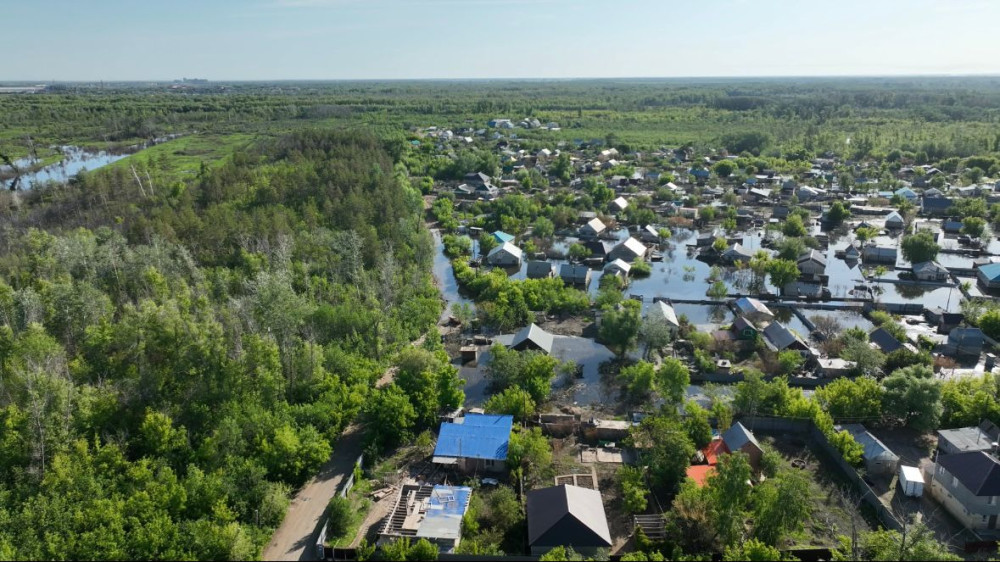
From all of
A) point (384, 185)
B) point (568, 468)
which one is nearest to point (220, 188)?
point (384, 185)

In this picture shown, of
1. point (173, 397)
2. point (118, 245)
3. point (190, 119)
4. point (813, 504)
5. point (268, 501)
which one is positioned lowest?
point (813, 504)

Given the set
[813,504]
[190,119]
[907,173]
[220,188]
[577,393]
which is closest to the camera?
[813,504]

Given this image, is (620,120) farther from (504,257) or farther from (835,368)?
(835,368)

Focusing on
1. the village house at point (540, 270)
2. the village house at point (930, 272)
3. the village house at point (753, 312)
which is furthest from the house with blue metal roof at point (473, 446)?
the village house at point (930, 272)

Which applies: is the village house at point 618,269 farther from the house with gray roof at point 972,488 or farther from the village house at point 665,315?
the house with gray roof at point 972,488

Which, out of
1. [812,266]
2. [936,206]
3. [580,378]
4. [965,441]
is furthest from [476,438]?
[936,206]

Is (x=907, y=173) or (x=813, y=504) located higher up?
(x=907, y=173)

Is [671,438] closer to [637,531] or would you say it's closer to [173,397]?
[637,531]

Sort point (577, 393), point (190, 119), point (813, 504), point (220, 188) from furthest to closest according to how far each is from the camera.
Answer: point (190, 119) < point (220, 188) < point (577, 393) < point (813, 504)

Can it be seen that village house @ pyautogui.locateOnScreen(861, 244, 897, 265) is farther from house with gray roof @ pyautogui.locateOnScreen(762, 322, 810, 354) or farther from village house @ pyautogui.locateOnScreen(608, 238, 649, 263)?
house with gray roof @ pyautogui.locateOnScreen(762, 322, 810, 354)
